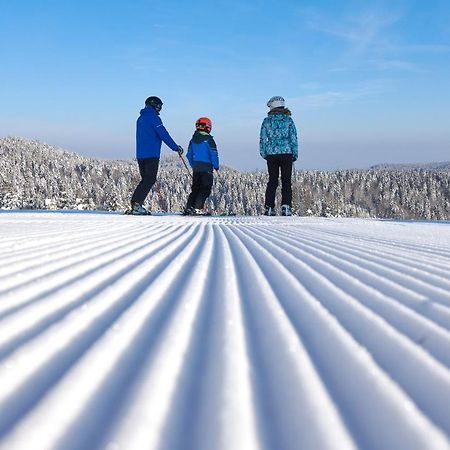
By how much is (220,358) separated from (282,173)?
24.0 feet

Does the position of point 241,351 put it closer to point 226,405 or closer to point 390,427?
point 226,405

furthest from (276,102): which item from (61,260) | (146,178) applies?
(61,260)

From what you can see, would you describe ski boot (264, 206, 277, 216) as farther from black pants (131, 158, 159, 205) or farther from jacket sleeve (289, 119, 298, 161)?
black pants (131, 158, 159, 205)

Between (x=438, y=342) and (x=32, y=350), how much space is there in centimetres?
80

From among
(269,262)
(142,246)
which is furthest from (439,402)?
(142,246)

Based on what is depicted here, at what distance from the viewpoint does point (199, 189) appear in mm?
8266

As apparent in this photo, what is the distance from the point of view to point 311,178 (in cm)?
13612

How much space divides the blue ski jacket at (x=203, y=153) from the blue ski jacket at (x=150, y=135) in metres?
0.60

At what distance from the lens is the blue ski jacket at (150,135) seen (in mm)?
7387

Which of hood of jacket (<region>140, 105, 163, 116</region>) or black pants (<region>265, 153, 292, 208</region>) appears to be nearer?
hood of jacket (<region>140, 105, 163, 116</region>)

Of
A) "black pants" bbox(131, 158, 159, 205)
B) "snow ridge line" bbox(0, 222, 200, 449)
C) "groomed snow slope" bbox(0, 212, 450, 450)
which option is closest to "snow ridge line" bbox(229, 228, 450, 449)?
"groomed snow slope" bbox(0, 212, 450, 450)

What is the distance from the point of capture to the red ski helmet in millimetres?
7917

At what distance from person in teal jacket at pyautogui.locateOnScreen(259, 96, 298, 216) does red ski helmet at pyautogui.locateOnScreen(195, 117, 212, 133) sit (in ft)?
2.93

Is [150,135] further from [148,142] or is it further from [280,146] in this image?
[280,146]
